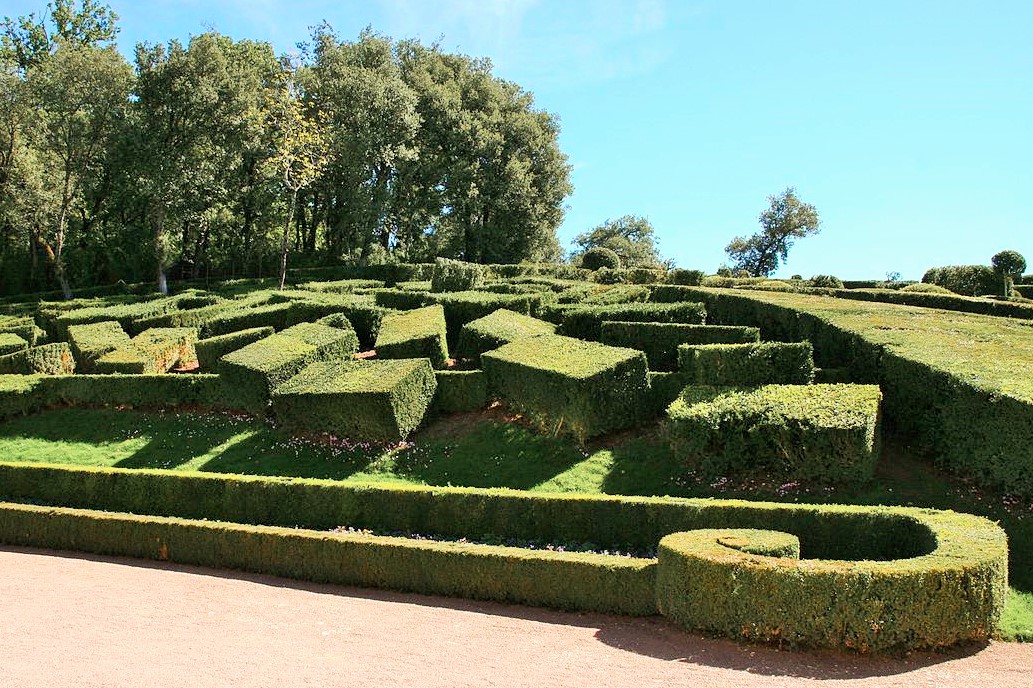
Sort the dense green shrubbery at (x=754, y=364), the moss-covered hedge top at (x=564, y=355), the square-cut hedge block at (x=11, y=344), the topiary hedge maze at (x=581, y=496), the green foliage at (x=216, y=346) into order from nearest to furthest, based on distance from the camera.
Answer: the topiary hedge maze at (x=581, y=496)
the dense green shrubbery at (x=754, y=364)
the moss-covered hedge top at (x=564, y=355)
the green foliage at (x=216, y=346)
the square-cut hedge block at (x=11, y=344)

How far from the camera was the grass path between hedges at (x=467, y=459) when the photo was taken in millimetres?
13027

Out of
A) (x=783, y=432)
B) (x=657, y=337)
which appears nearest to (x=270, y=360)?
(x=657, y=337)

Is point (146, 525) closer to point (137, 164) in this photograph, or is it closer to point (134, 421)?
point (134, 421)

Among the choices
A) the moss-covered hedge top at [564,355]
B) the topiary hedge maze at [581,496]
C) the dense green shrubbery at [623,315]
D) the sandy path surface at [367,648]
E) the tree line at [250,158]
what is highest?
the tree line at [250,158]

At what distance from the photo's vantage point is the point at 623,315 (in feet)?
68.9

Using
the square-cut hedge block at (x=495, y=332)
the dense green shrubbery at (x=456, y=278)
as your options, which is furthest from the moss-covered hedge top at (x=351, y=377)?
the dense green shrubbery at (x=456, y=278)

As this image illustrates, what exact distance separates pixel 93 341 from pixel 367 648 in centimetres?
2032

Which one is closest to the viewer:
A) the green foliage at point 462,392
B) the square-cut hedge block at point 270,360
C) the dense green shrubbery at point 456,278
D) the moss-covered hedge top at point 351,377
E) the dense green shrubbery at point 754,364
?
the dense green shrubbery at point 754,364

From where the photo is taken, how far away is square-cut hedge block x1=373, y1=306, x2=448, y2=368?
20.7 metres

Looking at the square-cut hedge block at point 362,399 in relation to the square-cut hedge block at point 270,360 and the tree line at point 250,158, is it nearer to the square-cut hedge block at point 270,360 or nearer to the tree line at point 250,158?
the square-cut hedge block at point 270,360

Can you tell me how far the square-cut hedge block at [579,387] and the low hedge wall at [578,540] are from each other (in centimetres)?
348

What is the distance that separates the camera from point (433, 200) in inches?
2201

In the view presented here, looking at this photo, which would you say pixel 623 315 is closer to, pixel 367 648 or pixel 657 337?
pixel 657 337

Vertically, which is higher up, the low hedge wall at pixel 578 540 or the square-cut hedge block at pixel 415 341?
the square-cut hedge block at pixel 415 341
